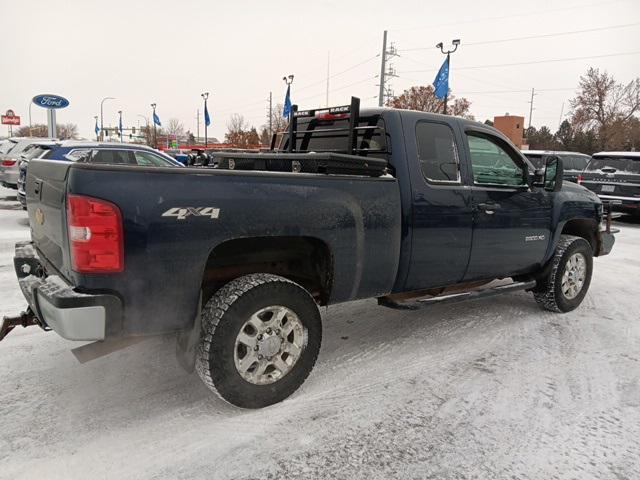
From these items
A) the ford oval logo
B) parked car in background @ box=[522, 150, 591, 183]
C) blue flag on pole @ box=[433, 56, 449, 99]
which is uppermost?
blue flag on pole @ box=[433, 56, 449, 99]

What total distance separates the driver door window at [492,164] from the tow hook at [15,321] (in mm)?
3545

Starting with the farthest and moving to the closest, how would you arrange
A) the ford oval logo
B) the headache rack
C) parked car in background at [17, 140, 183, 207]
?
the ford oval logo, parked car in background at [17, 140, 183, 207], the headache rack

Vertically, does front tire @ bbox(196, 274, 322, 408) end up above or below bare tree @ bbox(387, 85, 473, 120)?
below

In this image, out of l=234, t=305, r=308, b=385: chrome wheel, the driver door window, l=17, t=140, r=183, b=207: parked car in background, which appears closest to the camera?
l=234, t=305, r=308, b=385: chrome wheel

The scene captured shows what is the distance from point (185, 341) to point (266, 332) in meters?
0.50

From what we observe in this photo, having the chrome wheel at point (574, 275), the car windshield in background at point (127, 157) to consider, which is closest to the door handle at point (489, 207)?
the chrome wheel at point (574, 275)

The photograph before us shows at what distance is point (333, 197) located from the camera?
129 inches

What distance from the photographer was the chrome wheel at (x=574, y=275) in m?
5.29

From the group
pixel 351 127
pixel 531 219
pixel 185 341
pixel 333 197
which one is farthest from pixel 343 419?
pixel 531 219

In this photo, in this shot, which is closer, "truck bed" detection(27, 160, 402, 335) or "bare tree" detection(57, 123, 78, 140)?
"truck bed" detection(27, 160, 402, 335)

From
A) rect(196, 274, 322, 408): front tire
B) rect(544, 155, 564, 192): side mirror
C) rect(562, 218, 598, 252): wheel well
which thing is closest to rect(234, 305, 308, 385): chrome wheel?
rect(196, 274, 322, 408): front tire

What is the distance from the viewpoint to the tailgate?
8.86 ft

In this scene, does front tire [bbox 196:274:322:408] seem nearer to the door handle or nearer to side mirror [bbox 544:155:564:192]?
the door handle

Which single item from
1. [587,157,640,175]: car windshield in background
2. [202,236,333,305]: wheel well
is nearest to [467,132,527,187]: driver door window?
[202,236,333,305]: wheel well
